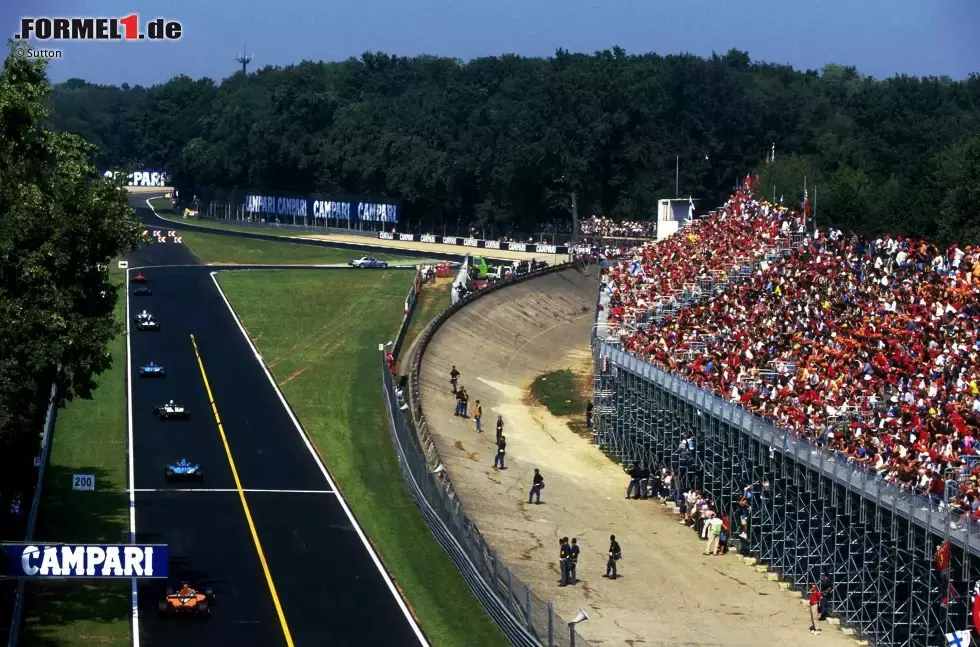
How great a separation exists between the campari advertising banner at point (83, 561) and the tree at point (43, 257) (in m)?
3.14

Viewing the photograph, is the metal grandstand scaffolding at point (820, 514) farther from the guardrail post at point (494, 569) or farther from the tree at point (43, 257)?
the tree at point (43, 257)

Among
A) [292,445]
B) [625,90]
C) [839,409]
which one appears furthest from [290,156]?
[839,409]

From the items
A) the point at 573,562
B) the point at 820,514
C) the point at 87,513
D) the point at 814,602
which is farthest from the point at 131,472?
the point at 814,602

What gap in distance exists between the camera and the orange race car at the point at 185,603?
43562 mm

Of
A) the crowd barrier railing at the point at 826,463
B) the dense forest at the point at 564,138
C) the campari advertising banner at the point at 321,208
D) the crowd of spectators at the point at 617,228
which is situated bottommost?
the crowd barrier railing at the point at 826,463

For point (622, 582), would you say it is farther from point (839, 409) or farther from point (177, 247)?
point (177, 247)

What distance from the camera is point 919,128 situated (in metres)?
139

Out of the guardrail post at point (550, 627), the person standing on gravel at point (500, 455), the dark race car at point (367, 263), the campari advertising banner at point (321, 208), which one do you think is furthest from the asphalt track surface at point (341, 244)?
the guardrail post at point (550, 627)

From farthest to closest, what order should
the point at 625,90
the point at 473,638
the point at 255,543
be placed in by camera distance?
the point at 625,90 → the point at 255,543 → the point at 473,638

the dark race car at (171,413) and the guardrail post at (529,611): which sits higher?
the dark race car at (171,413)

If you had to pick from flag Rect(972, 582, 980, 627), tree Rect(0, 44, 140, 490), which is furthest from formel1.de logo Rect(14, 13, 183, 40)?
flag Rect(972, 582, 980, 627)

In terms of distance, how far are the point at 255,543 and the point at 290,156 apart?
11962cm

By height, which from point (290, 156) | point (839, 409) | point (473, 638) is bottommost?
point (473, 638)

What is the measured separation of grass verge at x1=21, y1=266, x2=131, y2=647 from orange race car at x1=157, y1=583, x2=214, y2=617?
1153 mm
